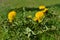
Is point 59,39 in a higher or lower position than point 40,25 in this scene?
lower

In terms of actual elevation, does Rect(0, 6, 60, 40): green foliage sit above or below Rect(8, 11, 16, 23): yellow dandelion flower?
below

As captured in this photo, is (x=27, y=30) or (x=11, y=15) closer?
(x=11, y=15)

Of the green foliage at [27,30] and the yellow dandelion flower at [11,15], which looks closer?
the yellow dandelion flower at [11,15]

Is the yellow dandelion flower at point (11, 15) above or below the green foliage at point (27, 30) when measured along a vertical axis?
above

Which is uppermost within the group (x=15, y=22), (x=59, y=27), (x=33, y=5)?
(x=15, y=22)

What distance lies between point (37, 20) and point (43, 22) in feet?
0.71

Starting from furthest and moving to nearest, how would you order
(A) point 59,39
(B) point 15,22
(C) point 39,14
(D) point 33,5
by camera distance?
1. (D) point 33,5
2. (A) point 59,39
3. (B) point 15,22
4. (C) point 39,14

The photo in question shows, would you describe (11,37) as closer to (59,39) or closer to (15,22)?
(15,22)

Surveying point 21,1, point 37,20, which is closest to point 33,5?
point 21,1

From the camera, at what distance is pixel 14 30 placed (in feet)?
10.1

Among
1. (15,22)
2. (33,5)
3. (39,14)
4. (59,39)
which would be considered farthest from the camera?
(33,5)

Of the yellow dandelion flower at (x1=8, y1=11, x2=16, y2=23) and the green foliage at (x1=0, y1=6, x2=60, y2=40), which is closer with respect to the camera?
the yellow dandelion flower at (x1=8, y1=11, x2=16, y2=23)

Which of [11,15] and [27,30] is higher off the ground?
[11,15]

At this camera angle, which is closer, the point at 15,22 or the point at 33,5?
the point at 15,22
